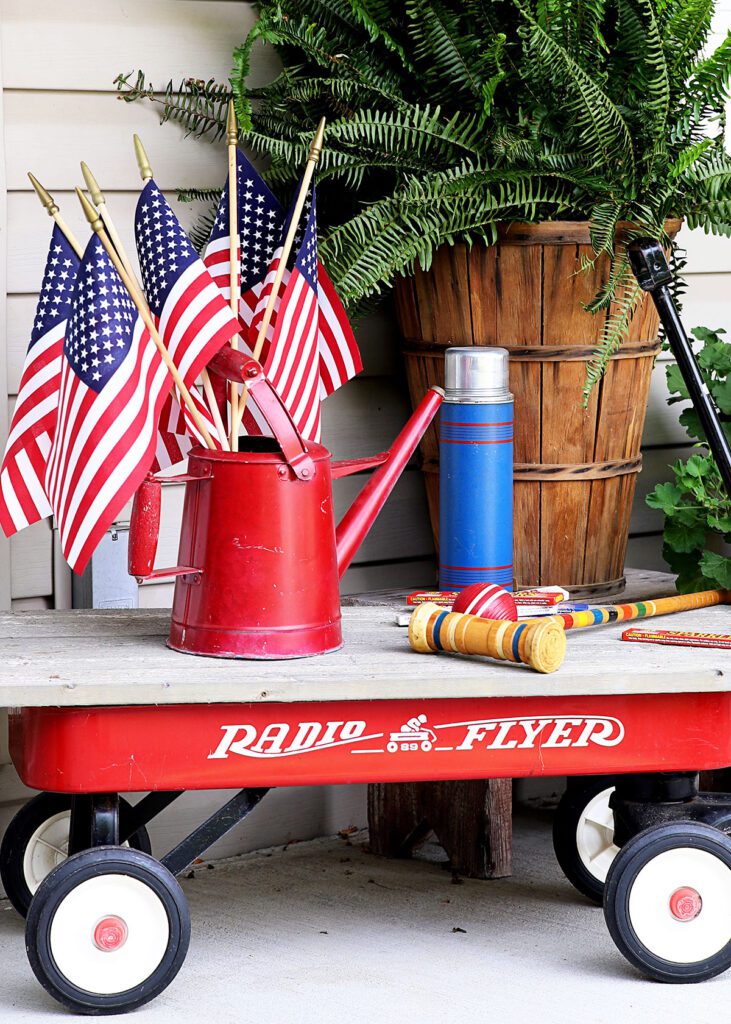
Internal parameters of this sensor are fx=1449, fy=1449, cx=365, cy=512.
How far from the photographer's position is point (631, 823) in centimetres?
223

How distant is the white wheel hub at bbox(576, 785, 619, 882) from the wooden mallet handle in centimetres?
57

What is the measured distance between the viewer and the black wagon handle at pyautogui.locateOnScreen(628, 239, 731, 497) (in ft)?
7.96

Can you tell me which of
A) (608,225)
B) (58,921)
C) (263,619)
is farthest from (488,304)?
(58,921)

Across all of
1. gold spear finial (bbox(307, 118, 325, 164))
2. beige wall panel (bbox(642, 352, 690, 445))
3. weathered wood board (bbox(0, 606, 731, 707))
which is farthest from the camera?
beige wall panel (bbox(642, 352, 690, 445))

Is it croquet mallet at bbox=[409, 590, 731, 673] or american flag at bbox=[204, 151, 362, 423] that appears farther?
american flag at bbox=[204, 151, 362, 423]

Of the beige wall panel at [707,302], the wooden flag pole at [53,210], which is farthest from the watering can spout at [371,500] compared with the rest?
the beige wall panel at [707,302]

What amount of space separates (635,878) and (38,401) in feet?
3.74

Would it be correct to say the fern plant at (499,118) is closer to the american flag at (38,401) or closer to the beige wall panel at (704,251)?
the american flag at (38,401)

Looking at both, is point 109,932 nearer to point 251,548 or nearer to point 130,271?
point 251,548

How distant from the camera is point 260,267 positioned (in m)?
2.40

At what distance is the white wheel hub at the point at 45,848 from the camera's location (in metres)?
2.40

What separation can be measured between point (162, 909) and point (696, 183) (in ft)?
4.92

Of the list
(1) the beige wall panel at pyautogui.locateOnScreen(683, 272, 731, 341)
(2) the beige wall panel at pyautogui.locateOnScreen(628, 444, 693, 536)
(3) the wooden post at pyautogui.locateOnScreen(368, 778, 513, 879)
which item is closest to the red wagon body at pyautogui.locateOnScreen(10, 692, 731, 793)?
(3) the wooden post at pyautogui.locateOnScreen(368, 778, 513, 879)

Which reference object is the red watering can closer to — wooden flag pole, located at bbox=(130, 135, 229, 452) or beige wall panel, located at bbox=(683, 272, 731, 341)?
wooden flag pole, located at bbox=(130, 135, 229, 452)
